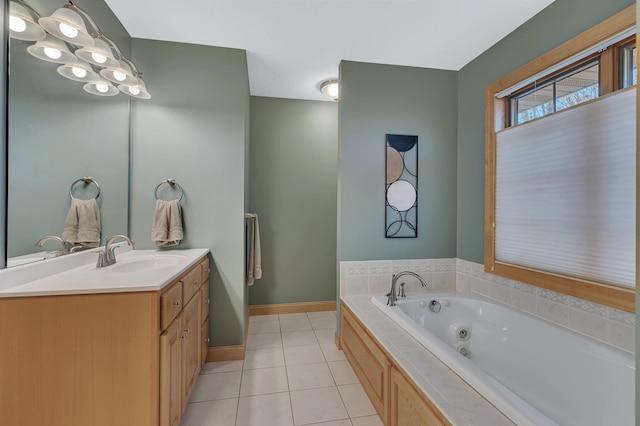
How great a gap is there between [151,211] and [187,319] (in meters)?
1.02

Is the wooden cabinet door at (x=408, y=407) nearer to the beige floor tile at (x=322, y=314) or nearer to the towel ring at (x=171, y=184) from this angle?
the beige floor tile at (x=322, y=314)

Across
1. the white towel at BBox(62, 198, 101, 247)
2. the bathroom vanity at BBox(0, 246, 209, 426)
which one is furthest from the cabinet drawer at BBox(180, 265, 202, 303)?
the white towel at BBox(62, 198, 101, 247)

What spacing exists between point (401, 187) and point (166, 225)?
2020 mm

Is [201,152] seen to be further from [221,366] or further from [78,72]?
[221,366]

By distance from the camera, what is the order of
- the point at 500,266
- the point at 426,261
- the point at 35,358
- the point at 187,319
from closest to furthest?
the point at 35,358
the point at 187,319
the point at 500,266
the point at 426,261

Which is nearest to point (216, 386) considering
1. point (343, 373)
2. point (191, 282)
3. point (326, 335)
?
point (191, 282)

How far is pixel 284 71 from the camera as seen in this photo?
8.90 feet

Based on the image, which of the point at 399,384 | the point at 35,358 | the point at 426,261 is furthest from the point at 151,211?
the point at 426,261

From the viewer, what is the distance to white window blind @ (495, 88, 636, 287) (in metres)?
1.40

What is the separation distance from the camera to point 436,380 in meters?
1.23

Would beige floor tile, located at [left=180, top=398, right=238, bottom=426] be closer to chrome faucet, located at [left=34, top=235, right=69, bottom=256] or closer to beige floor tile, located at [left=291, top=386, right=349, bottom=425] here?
beige floor tile, located at [left=291, top=386, right=349, bottom=425]

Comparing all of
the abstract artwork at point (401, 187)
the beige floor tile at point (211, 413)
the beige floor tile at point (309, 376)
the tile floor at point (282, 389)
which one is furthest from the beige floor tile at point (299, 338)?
the abstract artwork at point (401, 187)

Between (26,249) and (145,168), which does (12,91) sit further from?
(145,168)

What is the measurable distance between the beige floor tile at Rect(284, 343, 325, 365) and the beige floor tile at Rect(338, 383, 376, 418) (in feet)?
1.39
